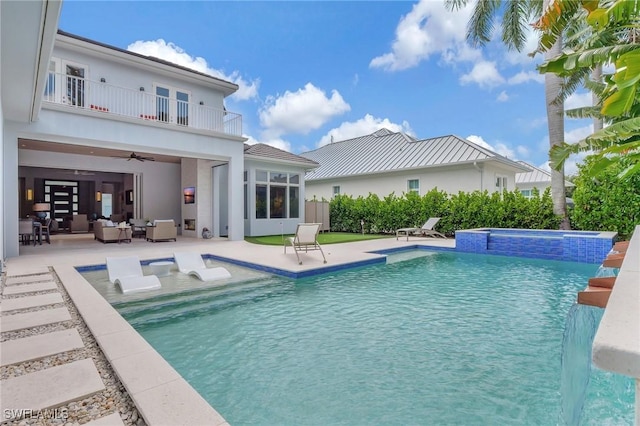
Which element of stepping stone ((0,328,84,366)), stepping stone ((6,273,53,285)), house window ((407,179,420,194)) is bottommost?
stepping stone ((0,328,84,366))

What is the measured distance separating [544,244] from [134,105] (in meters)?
16.2

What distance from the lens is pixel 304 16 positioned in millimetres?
19172

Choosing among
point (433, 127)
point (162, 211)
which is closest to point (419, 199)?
point (162, 211)

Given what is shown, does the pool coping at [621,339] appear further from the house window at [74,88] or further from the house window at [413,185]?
the house window at [413,185]

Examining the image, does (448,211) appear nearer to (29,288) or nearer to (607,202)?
(607,202)

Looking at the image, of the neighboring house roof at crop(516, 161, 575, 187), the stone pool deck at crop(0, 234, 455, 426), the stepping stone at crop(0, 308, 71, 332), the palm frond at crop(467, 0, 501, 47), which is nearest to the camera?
the stone pool deck at crop(0, 234, 455, 426)

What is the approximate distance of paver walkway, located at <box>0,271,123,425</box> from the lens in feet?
8.16

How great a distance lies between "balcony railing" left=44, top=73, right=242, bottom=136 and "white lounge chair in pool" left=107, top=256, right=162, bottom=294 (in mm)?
6781

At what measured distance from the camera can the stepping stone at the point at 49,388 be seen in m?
2.48

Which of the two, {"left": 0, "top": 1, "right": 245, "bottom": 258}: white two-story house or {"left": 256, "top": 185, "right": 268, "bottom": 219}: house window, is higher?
{"left": 0, "top": 1, "right": 245, "bottom": 258}: white two-story house

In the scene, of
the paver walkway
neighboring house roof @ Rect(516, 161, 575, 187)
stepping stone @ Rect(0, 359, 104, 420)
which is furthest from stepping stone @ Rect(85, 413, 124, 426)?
neighboring house roof @ Rect(516, 161, 575, 187)

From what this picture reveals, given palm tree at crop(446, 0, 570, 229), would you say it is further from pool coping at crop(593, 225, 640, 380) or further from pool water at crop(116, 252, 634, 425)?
pool coping at crop(593, 225, 640, 380)

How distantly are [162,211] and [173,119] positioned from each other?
560 centimetres

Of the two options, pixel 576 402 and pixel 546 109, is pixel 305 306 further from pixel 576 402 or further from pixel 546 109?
pixel 546 109
